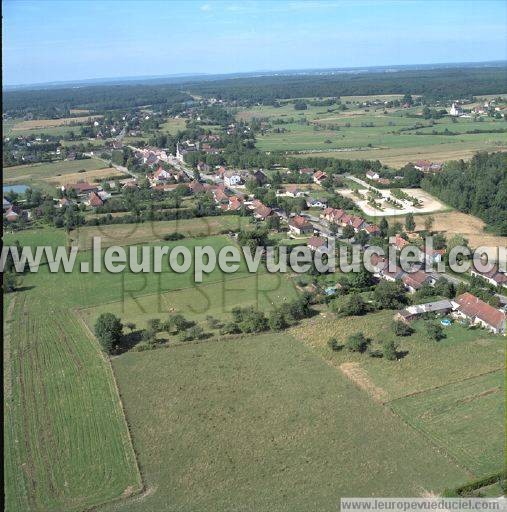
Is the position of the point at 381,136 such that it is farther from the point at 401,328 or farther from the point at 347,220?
the point at 401,328

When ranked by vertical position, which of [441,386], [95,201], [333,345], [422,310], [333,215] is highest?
[95,201]

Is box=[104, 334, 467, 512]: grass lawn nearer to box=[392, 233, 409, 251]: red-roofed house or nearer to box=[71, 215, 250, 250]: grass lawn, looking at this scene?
box=[392, 233, 409, 251]: red-roofed house

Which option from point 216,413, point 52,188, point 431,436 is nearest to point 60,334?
point 216,413

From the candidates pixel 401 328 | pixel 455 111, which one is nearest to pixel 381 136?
pixel 455 111

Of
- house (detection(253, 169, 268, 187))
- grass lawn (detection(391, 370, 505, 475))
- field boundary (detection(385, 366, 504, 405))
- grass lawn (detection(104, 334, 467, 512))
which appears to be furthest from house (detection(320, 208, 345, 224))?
grass lawn (detection(391, 370, 505, 475))

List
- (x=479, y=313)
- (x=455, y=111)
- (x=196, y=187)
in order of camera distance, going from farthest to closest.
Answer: (x=455, y=111) → (x=196, y=187) → (x=479, y=313)

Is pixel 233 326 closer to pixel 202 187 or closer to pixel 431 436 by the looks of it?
pixel 431 436

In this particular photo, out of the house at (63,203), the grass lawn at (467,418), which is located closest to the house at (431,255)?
the grass lawn at (467,418)

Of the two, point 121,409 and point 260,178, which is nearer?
point 121,409
